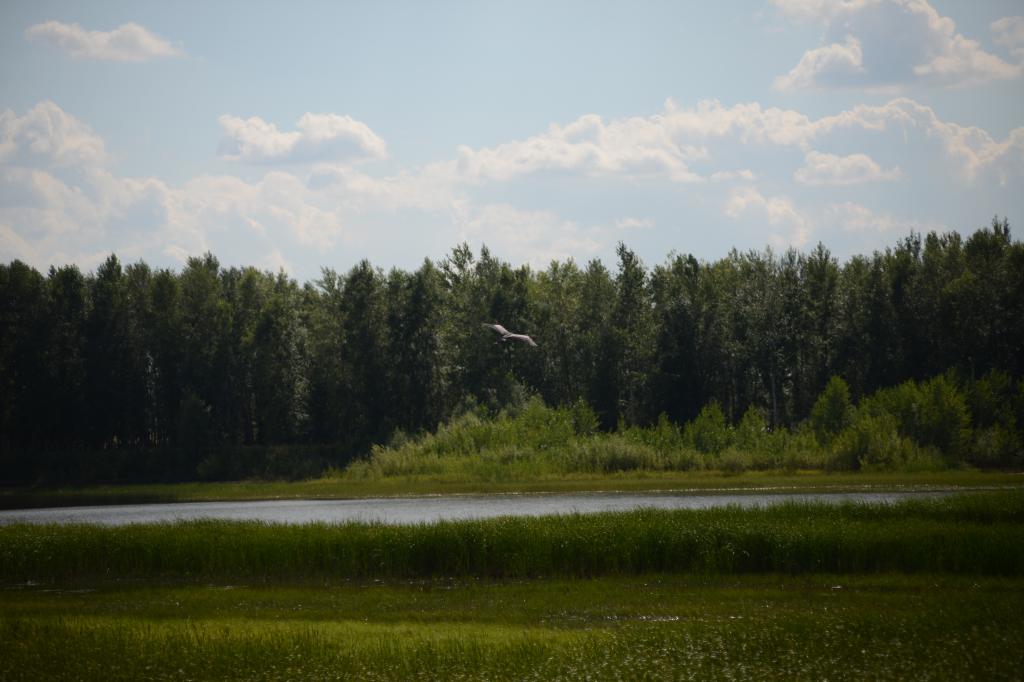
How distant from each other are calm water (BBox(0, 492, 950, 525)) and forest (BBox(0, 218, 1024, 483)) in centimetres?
2832

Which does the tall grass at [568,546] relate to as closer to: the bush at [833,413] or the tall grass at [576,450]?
the tall grass at [576,450]

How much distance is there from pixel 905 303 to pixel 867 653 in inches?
3322

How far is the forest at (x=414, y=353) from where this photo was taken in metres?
104

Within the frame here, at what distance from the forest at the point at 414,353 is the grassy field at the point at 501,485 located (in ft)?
Result: 38.5

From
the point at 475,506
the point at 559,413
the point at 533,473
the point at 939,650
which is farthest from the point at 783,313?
the point at 939,650

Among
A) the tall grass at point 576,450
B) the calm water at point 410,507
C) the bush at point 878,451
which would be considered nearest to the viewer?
the calm water at point 410,507

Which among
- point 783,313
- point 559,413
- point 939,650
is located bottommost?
point 939,650

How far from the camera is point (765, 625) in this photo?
1067 inches

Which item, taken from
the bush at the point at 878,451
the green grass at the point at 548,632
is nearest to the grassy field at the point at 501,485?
the bush at the point at 878,451

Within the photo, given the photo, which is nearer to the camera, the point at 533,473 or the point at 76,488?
the point at 533,473

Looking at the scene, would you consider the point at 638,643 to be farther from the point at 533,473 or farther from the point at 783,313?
the point at 783,313

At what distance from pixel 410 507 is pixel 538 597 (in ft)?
103

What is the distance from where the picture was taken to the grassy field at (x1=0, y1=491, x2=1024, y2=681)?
25.1 meters

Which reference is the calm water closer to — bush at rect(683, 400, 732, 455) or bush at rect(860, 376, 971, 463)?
bush at rect(683, 400, 732, 455)
